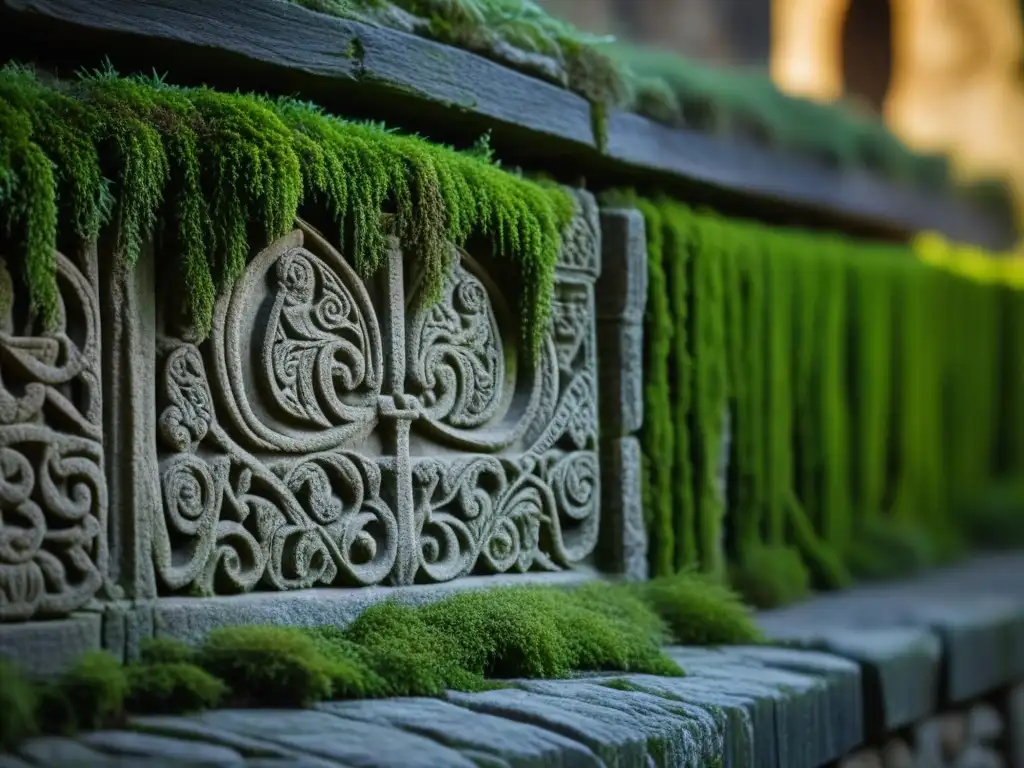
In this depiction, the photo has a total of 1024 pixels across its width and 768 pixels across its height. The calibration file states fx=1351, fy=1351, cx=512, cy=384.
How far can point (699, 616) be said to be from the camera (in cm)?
482

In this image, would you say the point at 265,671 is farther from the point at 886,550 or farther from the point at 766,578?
the point at 886,550

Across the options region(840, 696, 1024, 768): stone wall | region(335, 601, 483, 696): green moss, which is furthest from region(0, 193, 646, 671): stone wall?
region(840, 696, 1024, 768): stone wall

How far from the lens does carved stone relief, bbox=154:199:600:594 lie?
356cm

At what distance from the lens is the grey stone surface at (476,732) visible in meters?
3.03

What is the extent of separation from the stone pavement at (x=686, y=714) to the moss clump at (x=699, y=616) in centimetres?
12

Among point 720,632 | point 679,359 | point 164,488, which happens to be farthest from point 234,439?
point 679,359

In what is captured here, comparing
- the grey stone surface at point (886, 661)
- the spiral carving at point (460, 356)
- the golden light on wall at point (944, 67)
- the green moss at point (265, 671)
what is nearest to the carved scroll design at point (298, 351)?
the spiral carving at point (460, 356)

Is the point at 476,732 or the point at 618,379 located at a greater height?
the point at 618,379

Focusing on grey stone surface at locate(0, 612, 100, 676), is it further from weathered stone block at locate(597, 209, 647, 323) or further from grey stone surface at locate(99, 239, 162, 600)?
weathered stone block at locate(597, 209, 647, 323)

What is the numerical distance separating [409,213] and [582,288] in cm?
103

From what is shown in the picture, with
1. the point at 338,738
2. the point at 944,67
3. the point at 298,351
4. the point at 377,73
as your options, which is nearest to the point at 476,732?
the point at 338,738

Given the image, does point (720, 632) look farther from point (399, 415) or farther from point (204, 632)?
point (204, 632)

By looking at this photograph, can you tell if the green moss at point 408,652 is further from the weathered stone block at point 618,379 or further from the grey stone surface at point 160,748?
the weathered stone block at point 618,379

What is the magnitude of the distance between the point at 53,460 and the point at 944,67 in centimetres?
1194
